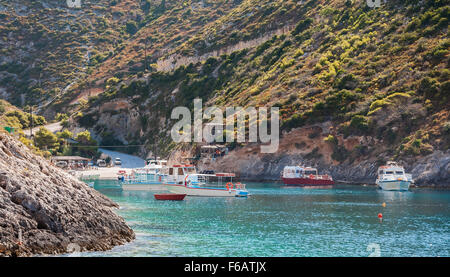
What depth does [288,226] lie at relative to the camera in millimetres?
45406

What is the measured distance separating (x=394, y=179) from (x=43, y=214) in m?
64.4

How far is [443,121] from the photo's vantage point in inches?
3551

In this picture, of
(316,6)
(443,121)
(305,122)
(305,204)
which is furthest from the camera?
(316,6)

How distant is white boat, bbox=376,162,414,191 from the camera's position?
82.8 m

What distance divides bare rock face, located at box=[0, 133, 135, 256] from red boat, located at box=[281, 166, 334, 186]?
61666 mm

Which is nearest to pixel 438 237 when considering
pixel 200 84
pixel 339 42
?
pixel 339 42

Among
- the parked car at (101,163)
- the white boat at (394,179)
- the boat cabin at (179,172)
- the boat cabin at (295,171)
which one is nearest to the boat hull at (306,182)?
the boat cabin at (295,171)

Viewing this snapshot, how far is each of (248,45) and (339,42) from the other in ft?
114

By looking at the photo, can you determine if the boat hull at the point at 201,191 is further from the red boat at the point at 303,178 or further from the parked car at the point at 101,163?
the parked car at the point at 101,163

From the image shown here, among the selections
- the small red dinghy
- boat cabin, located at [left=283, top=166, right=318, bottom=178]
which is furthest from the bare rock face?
boat cabin, located at [left=283, top=166, right=318, bottom=178]

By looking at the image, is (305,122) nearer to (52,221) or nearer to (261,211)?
(261,211)

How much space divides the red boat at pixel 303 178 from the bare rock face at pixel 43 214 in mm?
61666

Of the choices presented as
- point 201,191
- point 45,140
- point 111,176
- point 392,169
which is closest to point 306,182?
point 392,169

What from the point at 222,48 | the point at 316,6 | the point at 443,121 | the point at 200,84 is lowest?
the point at 443,121
